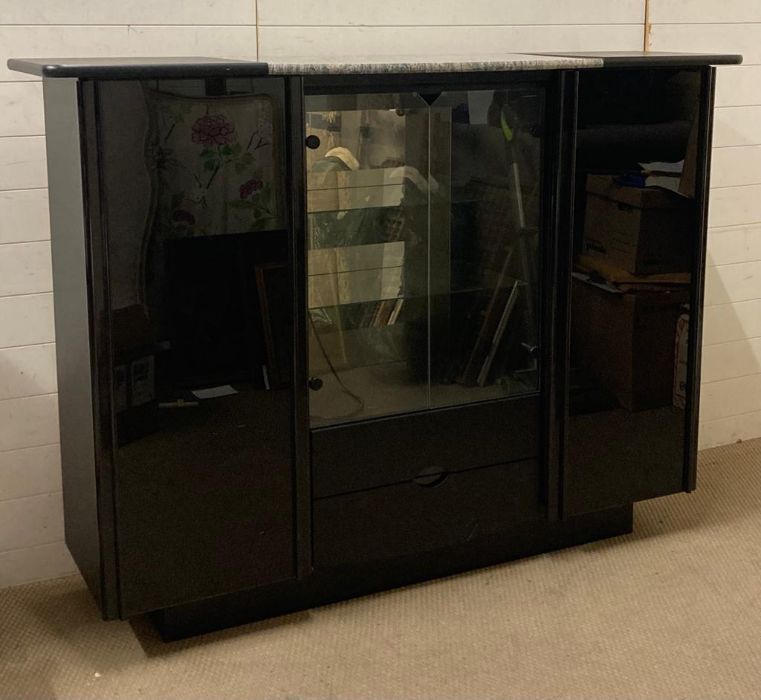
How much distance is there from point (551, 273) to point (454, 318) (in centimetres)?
23

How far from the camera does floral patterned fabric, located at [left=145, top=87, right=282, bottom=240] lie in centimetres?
193

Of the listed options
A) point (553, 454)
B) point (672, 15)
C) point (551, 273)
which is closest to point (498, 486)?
point (553, 454)

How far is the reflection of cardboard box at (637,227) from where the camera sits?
7.70 ft

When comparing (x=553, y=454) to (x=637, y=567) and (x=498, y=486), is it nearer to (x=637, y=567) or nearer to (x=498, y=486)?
(x=498, y=486)

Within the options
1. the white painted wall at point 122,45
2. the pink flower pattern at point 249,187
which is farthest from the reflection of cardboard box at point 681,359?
the pink flower pattern at point 249,187

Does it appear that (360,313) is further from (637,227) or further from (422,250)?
(637,227)

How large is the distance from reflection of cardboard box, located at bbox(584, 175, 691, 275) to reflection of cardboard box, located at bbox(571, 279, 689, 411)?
70 mm

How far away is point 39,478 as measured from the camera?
7.95 feet

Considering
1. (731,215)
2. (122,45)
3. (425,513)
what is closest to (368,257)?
(425,513)

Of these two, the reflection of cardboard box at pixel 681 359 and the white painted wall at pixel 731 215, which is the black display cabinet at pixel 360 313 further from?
the white painted wall at pixel 731 215

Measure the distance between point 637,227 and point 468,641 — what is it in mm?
943

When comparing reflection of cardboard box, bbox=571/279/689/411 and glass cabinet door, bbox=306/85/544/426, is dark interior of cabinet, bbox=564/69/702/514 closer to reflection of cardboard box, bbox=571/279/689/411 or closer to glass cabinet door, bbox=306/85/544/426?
reflection of cardboard box, bbox=571/279/689/411

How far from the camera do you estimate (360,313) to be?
2.30m

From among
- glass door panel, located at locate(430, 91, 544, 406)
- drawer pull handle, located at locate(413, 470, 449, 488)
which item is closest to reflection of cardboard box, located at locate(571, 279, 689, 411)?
glass door panel, located at locate(430, 91, 544, 406)
